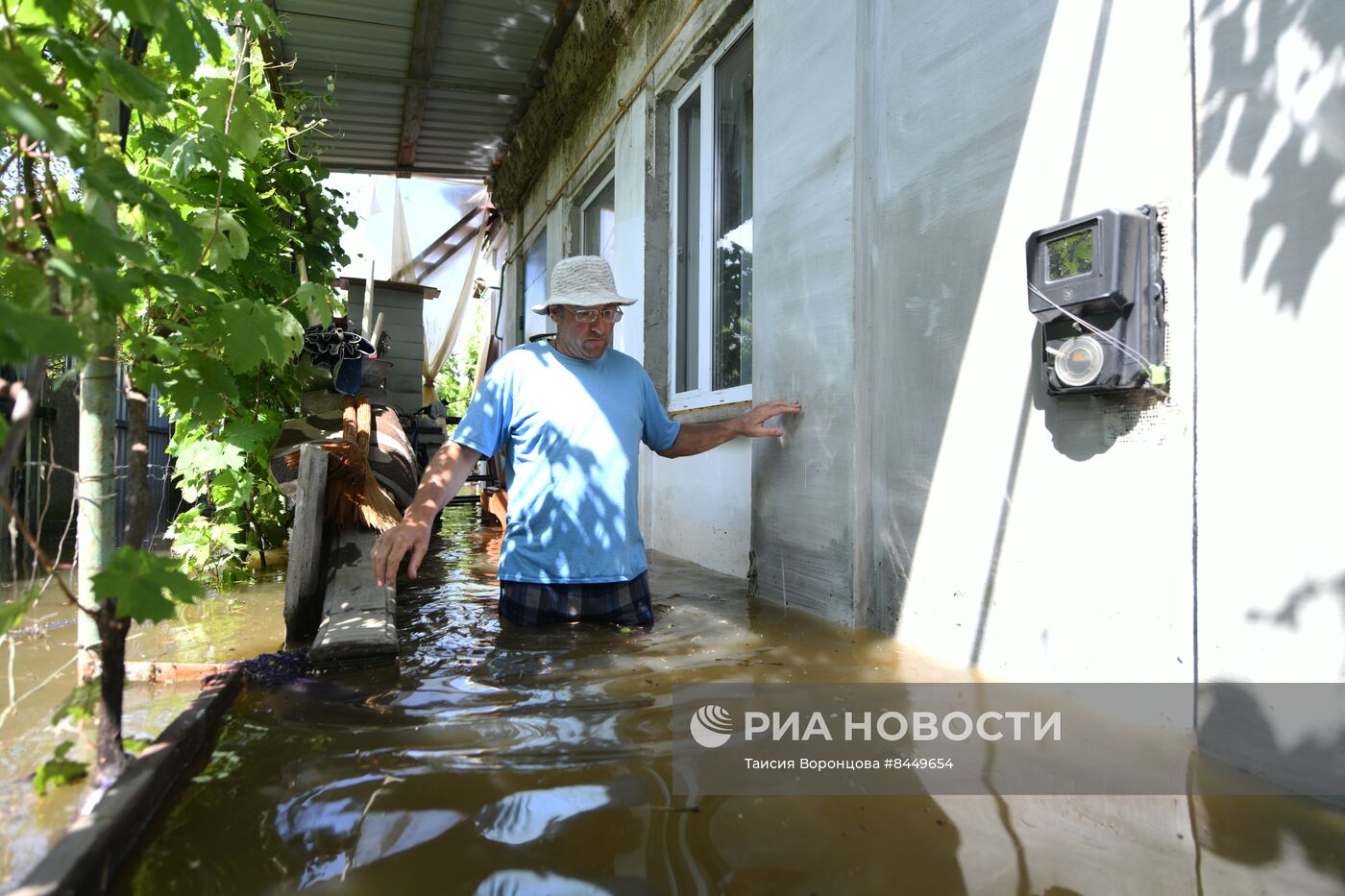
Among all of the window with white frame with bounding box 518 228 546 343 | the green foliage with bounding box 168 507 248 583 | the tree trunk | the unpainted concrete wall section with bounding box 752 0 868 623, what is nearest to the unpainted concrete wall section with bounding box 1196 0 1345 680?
the unpainted concrete wall section with bounding box 752 0 868 623

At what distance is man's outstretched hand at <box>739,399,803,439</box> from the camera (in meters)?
3.43

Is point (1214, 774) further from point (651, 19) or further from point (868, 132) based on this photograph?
point (651, 19)

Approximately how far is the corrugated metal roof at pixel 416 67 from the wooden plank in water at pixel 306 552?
13.9ft

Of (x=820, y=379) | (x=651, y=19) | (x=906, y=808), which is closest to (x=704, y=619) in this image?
(x=820, y=379)

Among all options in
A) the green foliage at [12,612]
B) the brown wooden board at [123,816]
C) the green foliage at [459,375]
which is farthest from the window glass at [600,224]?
the green foliage at [459,375]

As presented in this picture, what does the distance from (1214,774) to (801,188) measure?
8.35 feet

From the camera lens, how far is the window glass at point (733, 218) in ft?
15.0

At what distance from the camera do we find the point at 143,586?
55.2 inches

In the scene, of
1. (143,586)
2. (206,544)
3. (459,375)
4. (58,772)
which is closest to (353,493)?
(206,544)

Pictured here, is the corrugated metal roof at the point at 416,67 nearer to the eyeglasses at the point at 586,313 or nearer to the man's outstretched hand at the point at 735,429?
the eyeglasses at the point at 586,313

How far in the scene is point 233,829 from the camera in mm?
1530

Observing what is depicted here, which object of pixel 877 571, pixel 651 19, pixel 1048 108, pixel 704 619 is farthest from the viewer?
pixel 651 19

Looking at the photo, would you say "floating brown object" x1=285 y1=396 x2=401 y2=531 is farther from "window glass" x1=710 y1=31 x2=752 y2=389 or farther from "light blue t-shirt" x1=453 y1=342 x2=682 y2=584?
"window glass" x1=710 y1=31 x2=752 y2=389

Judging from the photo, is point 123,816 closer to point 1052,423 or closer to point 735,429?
point 1052,423
